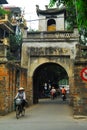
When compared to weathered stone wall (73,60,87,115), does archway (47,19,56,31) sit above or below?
above

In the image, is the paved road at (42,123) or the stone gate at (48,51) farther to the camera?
the stone gate at (48,51)

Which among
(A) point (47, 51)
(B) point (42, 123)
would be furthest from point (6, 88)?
(A) point (47, 51)

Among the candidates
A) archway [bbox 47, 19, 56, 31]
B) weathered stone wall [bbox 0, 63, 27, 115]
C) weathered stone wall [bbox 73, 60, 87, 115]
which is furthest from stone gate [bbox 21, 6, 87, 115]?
weathered stone wall [bbox 73, 60, 87, 115]

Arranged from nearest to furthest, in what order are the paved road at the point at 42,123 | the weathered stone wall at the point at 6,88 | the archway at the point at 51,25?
the paved road at the point at 42,123 → the weathered stone wall at the point at 6,88 → the archway at the point at 51,25

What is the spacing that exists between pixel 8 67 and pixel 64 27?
13281mm

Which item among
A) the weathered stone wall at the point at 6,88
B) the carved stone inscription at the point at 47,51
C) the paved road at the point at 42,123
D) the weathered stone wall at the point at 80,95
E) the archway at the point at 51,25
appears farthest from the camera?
the archway at the point at 51,25

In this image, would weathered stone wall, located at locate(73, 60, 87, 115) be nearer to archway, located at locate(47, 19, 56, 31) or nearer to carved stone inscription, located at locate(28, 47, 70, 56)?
carved stone inscription, located at locate(28, 47, 70, 56)

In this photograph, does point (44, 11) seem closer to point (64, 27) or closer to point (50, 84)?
point (64, 27)

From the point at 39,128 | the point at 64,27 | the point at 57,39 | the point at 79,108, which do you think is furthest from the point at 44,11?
the point at 39,128

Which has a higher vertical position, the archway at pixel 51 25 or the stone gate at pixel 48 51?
the archway at pixel 51 25

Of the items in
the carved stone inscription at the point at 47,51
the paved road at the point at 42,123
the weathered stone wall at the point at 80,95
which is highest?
the carved stone inscription at the point at 47,51

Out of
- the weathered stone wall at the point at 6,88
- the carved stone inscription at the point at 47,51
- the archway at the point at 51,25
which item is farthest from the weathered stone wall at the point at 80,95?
the archway at the point at 51,25

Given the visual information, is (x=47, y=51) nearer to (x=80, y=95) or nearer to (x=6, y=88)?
(x=6, y=88)

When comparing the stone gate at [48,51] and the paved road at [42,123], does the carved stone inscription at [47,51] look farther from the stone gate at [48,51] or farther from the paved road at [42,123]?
the paved road at [42,123]
